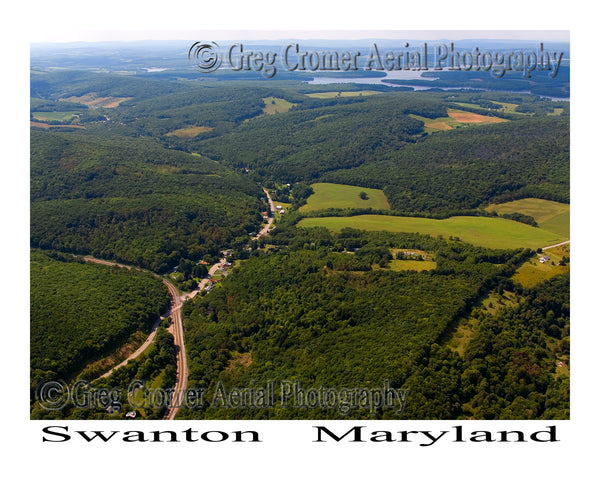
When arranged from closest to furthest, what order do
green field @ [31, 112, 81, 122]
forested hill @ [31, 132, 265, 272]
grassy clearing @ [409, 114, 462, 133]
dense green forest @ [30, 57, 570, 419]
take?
dense green forest @ [30, 57, 570, 419], forested hill @ [31, 132, 265, 272], grassy clearing @ [409, 114, 462, 133], green field @ [31, 112, 81, 122]

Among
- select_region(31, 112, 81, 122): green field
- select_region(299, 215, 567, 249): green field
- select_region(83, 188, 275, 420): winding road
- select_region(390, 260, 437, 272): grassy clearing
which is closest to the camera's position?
select_region(83, 188, 275, 420): winding road

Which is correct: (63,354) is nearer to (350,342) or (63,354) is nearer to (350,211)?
(350,342)

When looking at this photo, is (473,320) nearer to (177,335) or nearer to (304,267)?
(304,267)

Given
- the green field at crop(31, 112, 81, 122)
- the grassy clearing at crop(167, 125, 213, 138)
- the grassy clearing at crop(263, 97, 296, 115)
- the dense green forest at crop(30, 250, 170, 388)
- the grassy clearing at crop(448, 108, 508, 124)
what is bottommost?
the dense green forest at crop(30, 250, 170, 388)

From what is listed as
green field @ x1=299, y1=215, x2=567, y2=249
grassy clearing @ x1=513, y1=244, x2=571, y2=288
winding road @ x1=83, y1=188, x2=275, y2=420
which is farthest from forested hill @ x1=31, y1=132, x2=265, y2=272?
grassy clearing @ x1=513, y1=244, x2=571, y2=288

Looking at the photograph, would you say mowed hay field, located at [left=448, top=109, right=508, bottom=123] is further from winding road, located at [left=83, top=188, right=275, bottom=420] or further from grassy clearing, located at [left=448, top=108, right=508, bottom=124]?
winding road, located at [left=83, top=188, right=275, bottom=420]

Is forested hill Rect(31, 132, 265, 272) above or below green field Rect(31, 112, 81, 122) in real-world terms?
below
